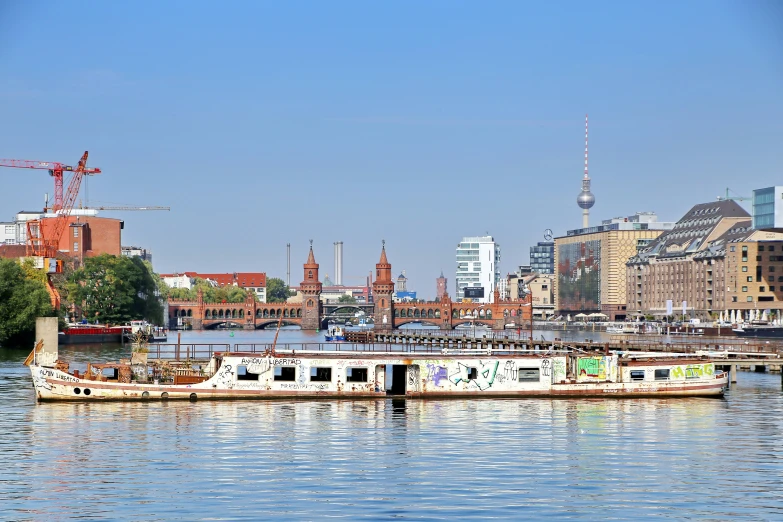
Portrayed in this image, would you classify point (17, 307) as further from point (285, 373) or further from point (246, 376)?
point (285, 373)

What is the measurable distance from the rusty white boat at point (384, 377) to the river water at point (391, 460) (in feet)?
4.85

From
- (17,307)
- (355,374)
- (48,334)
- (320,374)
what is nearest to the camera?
(320,374)

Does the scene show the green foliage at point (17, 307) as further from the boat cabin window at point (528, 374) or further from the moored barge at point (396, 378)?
the boat cabin window at point (528, 374)

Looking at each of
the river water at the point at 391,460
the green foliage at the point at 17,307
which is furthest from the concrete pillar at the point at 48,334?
the green foliage at the point at 17,307

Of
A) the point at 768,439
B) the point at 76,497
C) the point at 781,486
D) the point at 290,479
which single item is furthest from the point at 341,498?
the point at 768,439

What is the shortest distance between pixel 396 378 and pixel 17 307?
261ft

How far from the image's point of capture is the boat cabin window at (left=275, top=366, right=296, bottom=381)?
7375 centimetres

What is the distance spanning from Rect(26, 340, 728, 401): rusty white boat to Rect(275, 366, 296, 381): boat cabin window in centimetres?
6

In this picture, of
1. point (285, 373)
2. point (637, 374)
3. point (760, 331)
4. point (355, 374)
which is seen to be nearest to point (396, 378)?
point (355, 374)

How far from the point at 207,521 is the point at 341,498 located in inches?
212

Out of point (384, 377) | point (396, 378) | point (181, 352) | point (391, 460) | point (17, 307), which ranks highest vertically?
point (17, 307)

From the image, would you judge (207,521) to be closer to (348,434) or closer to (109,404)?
(348,434)

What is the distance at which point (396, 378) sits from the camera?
253ft

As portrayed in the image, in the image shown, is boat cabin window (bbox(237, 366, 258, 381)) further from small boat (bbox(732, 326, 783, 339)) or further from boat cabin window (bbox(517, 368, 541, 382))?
small boat (bbox(732, 326, 783, 339))
